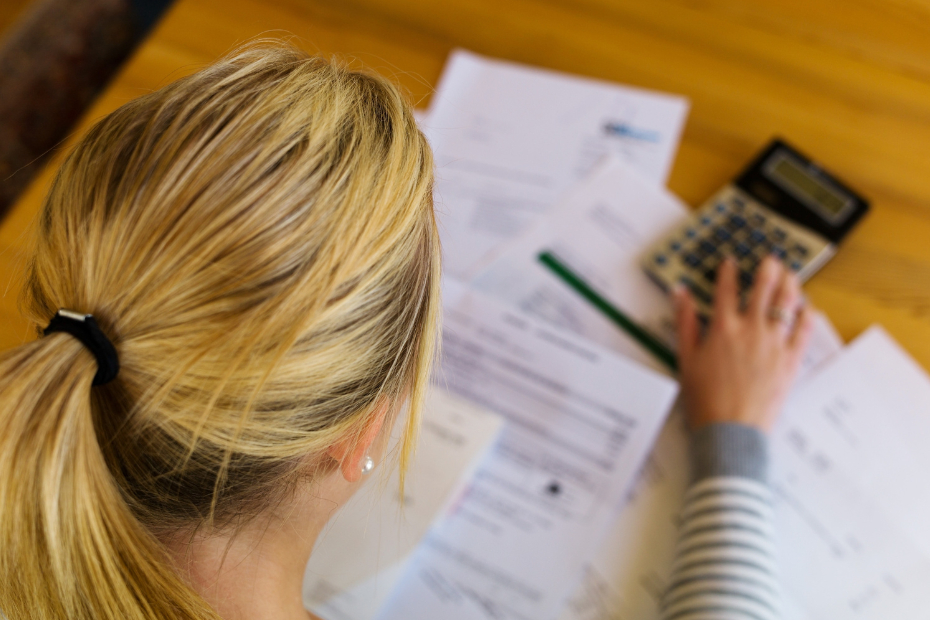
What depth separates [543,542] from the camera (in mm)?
559

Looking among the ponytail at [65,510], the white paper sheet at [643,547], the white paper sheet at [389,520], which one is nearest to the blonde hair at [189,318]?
the ponytail at [65,510]

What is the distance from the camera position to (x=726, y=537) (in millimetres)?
521

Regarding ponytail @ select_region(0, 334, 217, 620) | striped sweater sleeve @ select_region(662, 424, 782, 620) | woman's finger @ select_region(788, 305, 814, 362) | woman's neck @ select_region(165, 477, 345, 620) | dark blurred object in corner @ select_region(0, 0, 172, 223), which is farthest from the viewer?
dark blurred object in corner @ select_region(0, 0, 172, 223)

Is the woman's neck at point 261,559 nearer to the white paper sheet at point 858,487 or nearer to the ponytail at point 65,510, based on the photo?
the ponytail at point 65,510

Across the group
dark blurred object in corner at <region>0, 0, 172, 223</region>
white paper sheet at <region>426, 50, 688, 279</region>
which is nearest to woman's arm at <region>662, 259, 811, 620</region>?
white paper sheet at <region>426, 50, 688, 279</region>

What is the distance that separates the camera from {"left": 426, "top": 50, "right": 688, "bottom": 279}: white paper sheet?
0.70 m

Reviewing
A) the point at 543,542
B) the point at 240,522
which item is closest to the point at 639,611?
the point at 543,542

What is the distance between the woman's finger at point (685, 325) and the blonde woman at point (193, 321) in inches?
13.3

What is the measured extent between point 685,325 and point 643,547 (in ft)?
0.71

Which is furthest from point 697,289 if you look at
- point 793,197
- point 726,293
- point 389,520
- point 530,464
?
point 389,520

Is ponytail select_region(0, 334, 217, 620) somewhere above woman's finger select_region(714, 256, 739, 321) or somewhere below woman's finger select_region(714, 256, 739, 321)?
above

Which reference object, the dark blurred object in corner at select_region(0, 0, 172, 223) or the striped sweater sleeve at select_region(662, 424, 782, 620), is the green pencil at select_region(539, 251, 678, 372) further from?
the dark blurred object in corner at select_region(0, 0, 172, 223)

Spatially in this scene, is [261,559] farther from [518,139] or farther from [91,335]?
[518,139]

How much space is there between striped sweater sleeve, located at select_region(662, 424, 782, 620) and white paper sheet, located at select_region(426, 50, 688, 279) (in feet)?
1.00
